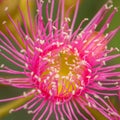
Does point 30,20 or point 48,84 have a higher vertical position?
point 30,20

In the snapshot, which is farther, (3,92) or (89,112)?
(3,92)

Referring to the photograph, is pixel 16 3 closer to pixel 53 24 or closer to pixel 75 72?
pixel 53 24

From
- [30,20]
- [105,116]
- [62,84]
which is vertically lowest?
[105,116]

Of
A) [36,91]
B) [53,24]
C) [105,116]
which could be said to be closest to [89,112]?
[105,116]

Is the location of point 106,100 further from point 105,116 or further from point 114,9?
point 114,9
